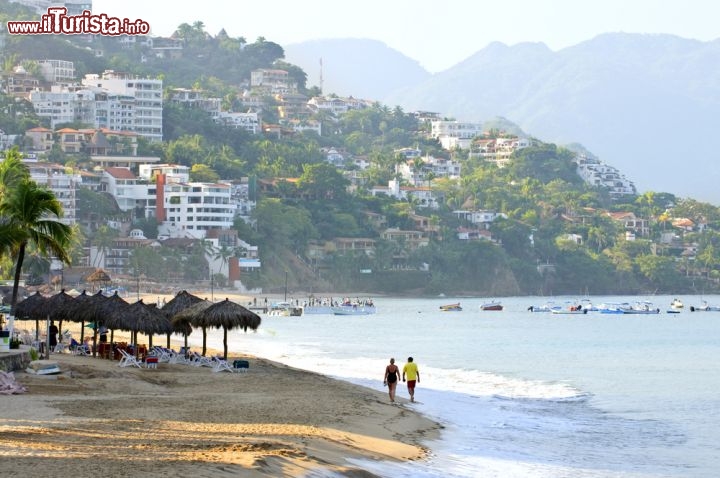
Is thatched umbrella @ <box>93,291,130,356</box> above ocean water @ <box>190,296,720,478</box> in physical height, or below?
above

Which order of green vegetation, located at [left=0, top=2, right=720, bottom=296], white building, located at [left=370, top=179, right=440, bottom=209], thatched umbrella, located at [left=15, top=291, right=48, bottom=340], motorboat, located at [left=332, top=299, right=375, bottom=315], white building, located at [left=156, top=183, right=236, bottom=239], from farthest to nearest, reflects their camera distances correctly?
white building, located at [left=370, top=179, right=440, bottom=209] → green vegetation, located at [left=0, top=2, right=720, bottom=296] → white building, located at [left=156, top=183, right=236, bottom=239] → motorboat, located at [left=332, top=299, right=375, bottom=315] → thatched umbrella, located at [left=15, top=291, right=48, bottom=340]

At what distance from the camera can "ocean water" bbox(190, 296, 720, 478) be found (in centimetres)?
2125

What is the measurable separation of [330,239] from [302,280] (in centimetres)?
1023

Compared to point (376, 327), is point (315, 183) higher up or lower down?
higher up

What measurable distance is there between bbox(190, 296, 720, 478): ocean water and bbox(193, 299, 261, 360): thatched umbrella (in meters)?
3.80

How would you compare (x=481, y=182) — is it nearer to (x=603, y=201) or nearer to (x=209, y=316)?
(x=603, y=201)

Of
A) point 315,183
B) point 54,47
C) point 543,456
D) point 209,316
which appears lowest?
point 543,456

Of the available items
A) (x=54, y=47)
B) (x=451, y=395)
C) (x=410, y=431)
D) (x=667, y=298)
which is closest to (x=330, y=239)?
(x=667, y=298)

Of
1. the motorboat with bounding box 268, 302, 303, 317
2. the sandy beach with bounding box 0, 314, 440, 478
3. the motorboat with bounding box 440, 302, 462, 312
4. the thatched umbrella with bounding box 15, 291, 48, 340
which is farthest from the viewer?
the motorboat with bounding box 440, 302, 462, 312

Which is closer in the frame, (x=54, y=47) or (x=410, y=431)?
(x=410, y=431)

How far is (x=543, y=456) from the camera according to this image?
21.6m

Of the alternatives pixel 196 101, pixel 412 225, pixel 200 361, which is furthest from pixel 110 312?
pixel 196 101

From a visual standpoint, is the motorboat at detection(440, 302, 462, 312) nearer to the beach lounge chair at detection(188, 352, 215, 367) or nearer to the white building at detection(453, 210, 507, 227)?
the white building at detection(453, 210, 507, 227)

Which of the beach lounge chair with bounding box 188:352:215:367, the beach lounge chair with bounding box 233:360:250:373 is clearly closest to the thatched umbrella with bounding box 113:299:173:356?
the beach lounge chair with bounding box 188:352:215:367
